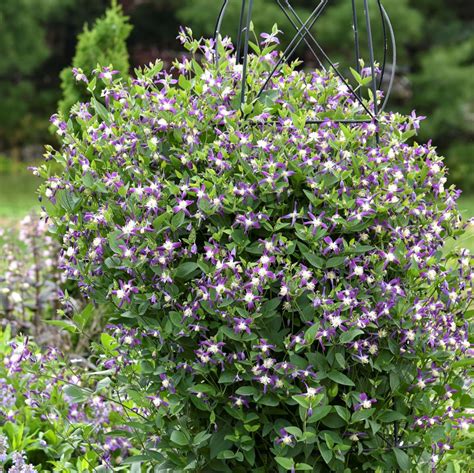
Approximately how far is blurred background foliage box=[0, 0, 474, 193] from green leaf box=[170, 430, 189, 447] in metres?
11.2

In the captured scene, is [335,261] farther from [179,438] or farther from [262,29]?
[262,29]

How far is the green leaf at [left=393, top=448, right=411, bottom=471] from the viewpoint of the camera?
218 centimetres

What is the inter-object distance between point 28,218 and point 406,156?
287cm

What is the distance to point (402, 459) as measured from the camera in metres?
2.18

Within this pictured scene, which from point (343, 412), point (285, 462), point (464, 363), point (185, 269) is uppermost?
point (185, 269)

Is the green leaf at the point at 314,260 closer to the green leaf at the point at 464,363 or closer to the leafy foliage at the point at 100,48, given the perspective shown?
the green leaf at the point at 464,363

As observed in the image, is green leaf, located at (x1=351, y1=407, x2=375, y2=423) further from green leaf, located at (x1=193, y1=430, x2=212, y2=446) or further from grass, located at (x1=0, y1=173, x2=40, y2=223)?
grass, located at (x1=0, y1=173, x2=40, y2=223)

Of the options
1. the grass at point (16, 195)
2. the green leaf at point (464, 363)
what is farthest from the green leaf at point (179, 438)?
the grass at point (16, 195)

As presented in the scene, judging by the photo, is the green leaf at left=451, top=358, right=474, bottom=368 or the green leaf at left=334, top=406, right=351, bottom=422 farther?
the green leaf at left=451, top=358, right=474, bottom=368

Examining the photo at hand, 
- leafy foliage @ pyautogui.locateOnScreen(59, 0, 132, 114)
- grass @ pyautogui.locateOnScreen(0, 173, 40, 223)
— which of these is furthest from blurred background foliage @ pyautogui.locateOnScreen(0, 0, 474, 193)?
leafy foliage @ pyautogui.locateOnScreen(59, 0, 132, 114)

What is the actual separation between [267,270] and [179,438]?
53cm

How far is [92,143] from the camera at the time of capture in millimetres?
2326

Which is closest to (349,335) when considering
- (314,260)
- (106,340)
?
(314,260)

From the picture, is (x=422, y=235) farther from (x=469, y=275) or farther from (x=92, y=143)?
(x=92, y=143)
